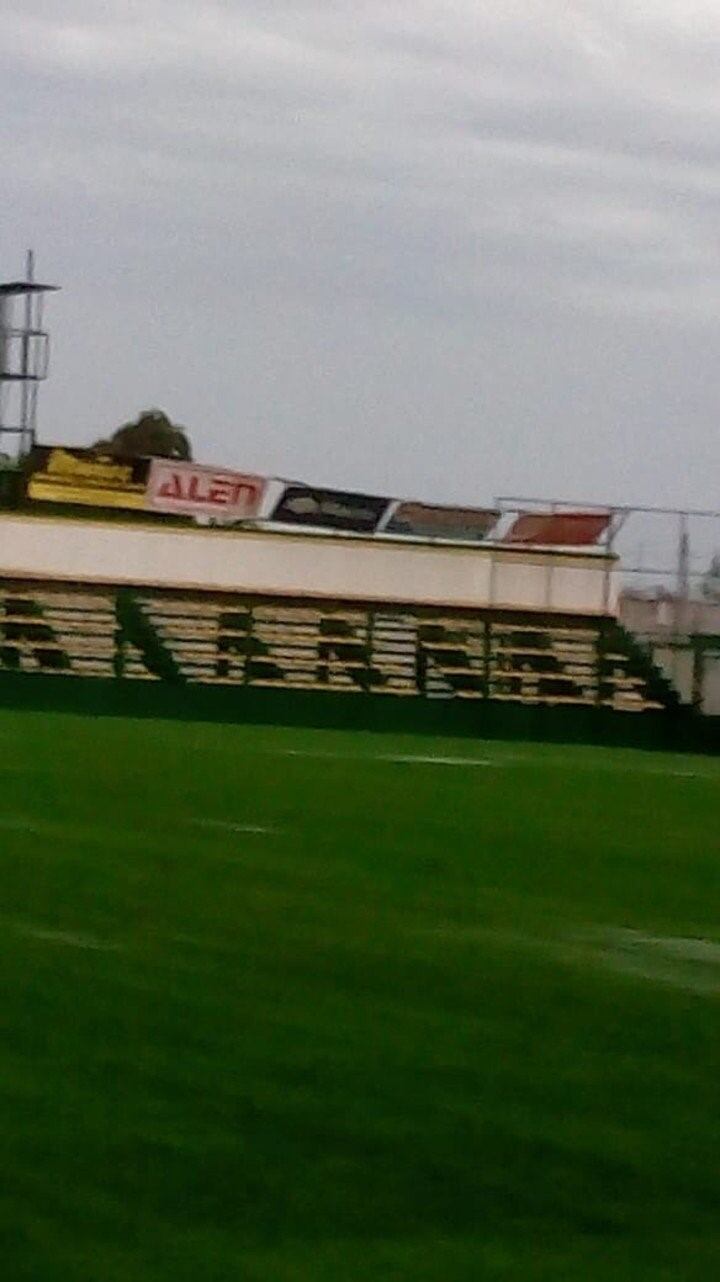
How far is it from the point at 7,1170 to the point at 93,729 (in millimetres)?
18115

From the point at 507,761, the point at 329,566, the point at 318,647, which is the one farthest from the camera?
the point at 329,566

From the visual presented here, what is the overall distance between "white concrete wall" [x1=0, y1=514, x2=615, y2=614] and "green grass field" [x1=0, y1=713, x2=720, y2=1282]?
26.0 metres

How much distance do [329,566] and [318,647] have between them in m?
6.49

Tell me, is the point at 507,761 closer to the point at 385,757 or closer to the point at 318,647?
the point at 385,757

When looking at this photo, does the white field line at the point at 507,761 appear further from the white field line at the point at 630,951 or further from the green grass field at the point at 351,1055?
the white field line at the point at 630,951

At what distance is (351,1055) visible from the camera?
5.77 meters

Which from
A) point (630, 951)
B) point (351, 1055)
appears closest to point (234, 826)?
point (630, 951)

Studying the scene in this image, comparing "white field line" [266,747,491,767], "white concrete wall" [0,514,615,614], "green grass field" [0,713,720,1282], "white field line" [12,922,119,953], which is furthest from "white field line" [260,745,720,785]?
"white concrete wall" [0,514,615,614]

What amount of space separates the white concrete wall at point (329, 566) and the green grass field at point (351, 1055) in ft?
85.4

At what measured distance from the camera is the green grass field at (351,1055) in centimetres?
430

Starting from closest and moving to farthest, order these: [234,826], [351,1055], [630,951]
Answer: [351,1055] → [630,951] → [234,826]

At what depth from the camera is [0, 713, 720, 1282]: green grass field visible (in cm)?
430

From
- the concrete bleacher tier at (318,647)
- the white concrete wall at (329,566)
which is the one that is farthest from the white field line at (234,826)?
the white concrete wall at (329,566)

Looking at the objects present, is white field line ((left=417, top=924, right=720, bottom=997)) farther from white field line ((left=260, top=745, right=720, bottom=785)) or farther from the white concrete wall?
the white concrete wall
